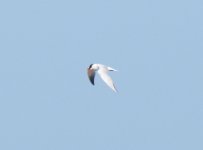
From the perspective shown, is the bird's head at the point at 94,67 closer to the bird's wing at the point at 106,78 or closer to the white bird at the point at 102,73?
the white bird at the point at 102,73

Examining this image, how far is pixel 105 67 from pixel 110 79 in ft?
1.83

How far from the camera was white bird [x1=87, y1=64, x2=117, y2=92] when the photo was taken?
594cm

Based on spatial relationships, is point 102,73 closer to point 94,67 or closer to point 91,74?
point 94,67

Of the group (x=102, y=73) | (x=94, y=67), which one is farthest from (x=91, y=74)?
(x=102, y=73)

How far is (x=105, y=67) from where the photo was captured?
6.65m

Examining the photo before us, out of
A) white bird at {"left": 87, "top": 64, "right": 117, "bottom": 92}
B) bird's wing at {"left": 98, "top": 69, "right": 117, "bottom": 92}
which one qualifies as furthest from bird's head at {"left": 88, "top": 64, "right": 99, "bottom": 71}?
bird's wing at {"left": 98, "top": 69, "right": 117, "bottom": 92}

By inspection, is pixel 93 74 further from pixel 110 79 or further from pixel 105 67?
pixel 110 79

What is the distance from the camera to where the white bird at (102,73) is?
5.94 m

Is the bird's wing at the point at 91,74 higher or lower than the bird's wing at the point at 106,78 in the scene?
higher

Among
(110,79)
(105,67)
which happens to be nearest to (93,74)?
(105,67)

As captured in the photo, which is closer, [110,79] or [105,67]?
[110,79]

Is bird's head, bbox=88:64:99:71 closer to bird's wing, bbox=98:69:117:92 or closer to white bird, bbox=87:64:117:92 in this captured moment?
white bird, bbox=87:64:117:92

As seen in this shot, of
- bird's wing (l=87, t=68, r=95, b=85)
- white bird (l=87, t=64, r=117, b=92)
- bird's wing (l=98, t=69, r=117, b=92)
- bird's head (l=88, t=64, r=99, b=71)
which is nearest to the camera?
bird's wing (l=98, t=69, r=117, b=92)

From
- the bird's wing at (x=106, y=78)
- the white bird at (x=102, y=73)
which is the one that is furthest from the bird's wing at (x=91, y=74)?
the bird's wing at (x=106, y=78)
